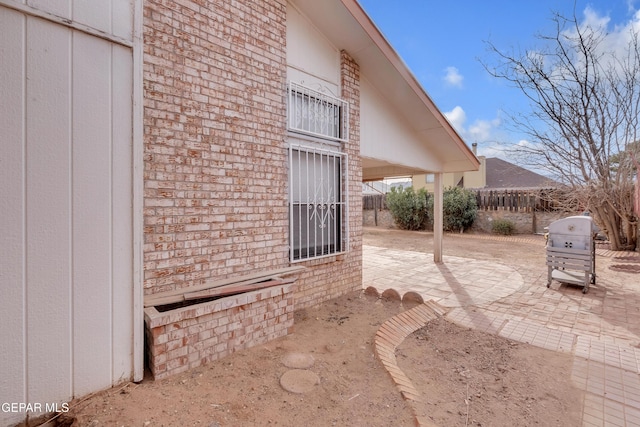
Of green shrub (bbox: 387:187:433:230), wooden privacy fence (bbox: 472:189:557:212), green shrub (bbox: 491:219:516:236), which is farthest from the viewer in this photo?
green shrub (bbox: 387:187:433:230)

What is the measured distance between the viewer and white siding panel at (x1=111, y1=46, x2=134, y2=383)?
2.37 meters

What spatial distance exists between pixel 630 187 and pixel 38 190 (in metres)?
13.2

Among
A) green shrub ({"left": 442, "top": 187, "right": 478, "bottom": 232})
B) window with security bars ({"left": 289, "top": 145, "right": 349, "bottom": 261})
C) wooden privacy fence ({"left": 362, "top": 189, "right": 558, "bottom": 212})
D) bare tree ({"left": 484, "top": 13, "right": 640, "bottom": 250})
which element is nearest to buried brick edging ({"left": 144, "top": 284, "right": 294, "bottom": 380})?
window with security bars ({"left": 289, "top": 145, "right": 349, "bottom": 261})

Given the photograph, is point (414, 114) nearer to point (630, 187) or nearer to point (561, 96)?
point (561, 96)

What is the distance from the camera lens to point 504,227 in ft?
45.4

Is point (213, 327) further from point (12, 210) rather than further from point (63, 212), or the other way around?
point (12, 210)

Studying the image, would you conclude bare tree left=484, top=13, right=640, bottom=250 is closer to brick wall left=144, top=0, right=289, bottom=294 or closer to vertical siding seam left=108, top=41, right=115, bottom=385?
brick wall left=144, top=0, right=289, bottom=294

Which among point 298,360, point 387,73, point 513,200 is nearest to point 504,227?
point 513,200

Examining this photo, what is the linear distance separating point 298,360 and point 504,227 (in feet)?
45.9

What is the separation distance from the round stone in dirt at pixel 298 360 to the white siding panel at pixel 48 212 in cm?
168

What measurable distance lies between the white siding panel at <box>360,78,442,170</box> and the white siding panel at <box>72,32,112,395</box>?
4024 millimetres

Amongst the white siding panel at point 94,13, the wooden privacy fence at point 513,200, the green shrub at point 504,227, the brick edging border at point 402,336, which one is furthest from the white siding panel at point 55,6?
the green shrub at point 504,227

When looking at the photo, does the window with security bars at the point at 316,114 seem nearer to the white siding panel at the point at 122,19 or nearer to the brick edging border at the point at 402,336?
the white siding panel at the point at 122,19

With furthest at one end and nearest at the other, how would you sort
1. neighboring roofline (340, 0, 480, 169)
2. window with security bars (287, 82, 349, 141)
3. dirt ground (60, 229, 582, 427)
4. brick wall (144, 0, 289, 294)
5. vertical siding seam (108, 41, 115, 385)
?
window with security bars (287, 82, 349, 141), neighboring roofline (340, 0, 480, 169), brick wall (144, 0, 289, 294), vertical siding seam (108, 41, 115, 385), dirt ground (60, 229, 582, 427)
